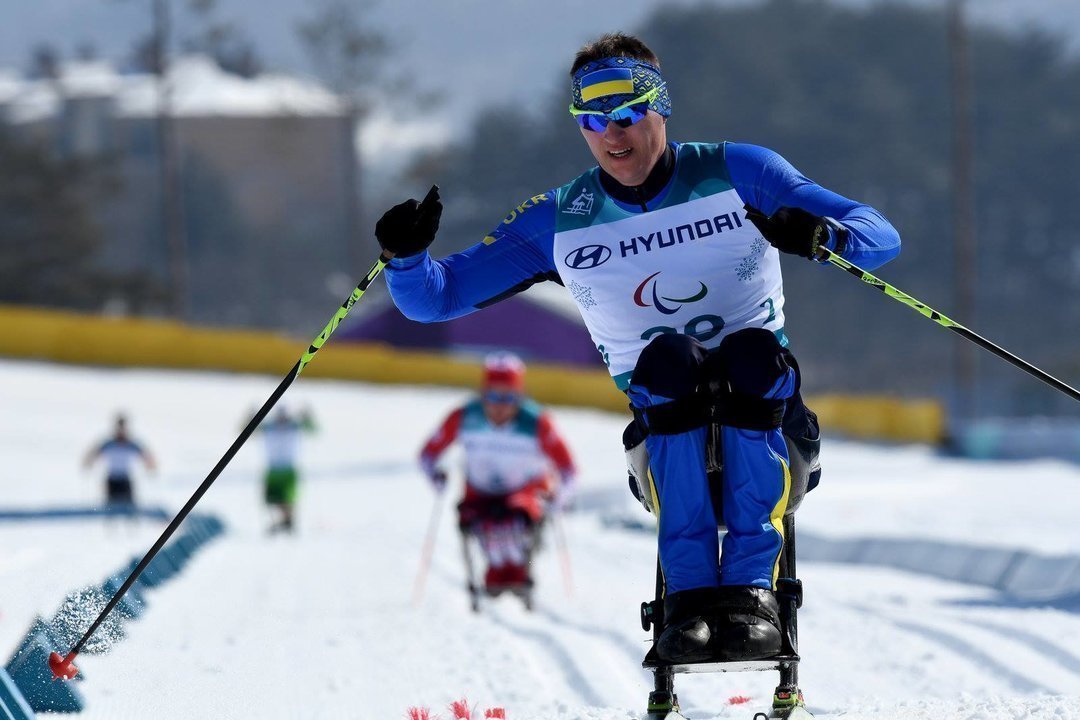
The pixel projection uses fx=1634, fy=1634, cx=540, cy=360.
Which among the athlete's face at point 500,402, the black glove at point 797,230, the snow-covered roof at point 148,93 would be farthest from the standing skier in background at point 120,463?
the snow-covered roof at point 148,93

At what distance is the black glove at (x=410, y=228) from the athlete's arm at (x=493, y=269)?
16 centimetres

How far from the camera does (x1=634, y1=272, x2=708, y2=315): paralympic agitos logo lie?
4.72 meters

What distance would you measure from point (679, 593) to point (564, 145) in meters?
70.4

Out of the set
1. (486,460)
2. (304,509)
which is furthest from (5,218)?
(486,460)

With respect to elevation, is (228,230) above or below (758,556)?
above

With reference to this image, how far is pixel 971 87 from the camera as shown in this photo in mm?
75562

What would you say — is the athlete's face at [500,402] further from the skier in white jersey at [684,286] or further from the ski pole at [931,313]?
the ski pole at [931,313]

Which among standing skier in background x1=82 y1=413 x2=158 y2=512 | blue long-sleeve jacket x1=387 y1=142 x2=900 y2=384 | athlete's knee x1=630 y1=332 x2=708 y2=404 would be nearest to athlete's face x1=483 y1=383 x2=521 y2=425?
blue long-sleeve jacket x1=387 y1=142 x2=900 y2=384

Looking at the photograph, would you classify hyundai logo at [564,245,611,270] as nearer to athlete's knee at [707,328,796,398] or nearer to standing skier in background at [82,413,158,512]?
athlete's knee at [707,328,796,398]

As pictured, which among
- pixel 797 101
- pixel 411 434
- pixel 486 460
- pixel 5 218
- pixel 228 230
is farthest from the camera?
pixel 228 230

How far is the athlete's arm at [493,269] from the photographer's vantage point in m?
4.95

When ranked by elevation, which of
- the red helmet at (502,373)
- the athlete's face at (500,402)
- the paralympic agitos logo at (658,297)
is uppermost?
the red helmet at (502,373)

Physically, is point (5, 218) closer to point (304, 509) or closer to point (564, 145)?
point (564, 145)

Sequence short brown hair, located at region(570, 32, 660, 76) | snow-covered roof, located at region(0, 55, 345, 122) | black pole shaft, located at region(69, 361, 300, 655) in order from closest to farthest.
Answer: short brown hair, located at region(570, 32, 660, 76) → black pole shaft, located at region(69, 361, 300, 655) → snow-covered roof, located at region(0, 55, 345, 122)
